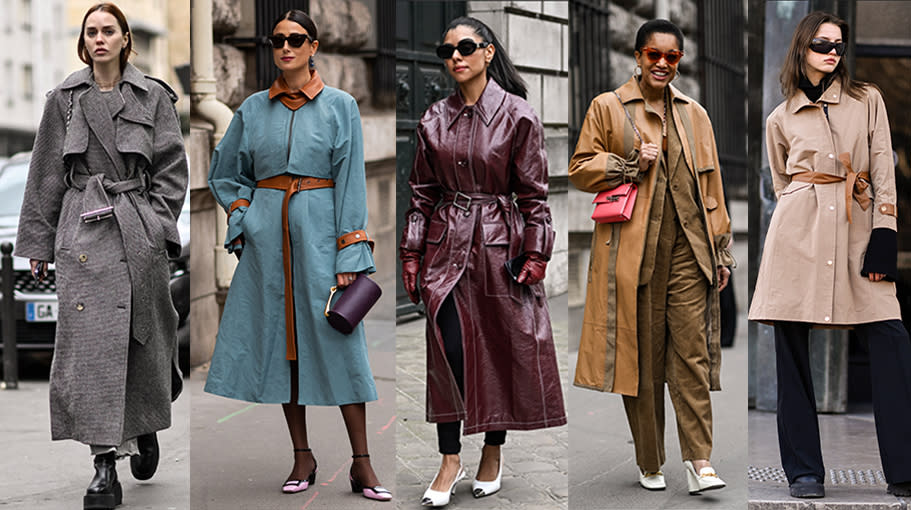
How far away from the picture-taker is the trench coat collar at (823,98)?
19.3 ft

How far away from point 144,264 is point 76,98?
802mm

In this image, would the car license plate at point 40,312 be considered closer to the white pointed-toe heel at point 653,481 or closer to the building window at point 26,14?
the building window at point 26,14

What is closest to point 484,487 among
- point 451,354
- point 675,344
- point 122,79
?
point 451,354

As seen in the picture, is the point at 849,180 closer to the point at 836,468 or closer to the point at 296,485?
the point at 836,468

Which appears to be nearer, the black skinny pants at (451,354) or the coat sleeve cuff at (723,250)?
the black skinny pants at (451,354)

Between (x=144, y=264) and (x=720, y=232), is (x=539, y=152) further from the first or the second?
(x=144, y=264)

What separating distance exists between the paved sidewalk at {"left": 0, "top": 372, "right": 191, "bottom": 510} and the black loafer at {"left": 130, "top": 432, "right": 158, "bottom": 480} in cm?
6

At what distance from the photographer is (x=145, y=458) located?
6094 millimetres

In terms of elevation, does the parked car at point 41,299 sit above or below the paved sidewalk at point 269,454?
above

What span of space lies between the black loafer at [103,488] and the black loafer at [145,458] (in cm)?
37

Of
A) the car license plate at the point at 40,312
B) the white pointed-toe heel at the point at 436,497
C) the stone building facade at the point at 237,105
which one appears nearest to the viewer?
the white pointed-toe heel at the point at 436,497

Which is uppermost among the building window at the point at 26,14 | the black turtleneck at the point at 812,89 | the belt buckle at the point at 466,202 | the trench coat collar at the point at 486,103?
the building window at the point at 26,14

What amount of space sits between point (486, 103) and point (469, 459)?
73.3 inches

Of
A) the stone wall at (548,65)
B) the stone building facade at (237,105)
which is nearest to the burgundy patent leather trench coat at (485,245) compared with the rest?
the stone building facade at (237,105)
